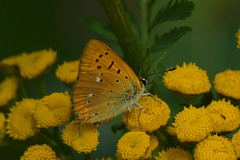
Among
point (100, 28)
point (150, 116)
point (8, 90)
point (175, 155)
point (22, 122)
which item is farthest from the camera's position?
point (8, 90)

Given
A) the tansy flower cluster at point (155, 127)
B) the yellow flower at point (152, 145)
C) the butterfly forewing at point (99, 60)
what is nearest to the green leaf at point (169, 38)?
the tansy flower cluster at point (155, 127)

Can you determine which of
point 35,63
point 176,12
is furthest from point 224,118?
point 35,63

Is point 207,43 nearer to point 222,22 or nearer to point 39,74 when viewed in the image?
point 222,22

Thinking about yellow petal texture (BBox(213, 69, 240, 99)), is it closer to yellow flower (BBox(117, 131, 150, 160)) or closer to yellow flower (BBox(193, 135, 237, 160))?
yellow flower (BBox(193, 135, 237, 160))

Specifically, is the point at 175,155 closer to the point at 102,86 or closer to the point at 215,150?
Result: the point at 215,150

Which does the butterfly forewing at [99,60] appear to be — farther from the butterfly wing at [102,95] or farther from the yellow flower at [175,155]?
the yellow flower at [175,155]

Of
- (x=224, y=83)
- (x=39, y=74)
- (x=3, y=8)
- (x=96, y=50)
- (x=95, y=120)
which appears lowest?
(x=224, y=83)

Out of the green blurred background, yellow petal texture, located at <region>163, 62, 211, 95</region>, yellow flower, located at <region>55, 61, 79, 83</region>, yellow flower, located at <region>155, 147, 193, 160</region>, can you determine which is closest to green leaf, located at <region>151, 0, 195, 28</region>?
yellow petal texture, located at <region>163, 62, 211, 95</region>

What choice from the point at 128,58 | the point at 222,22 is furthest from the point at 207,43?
the point at 128,58
